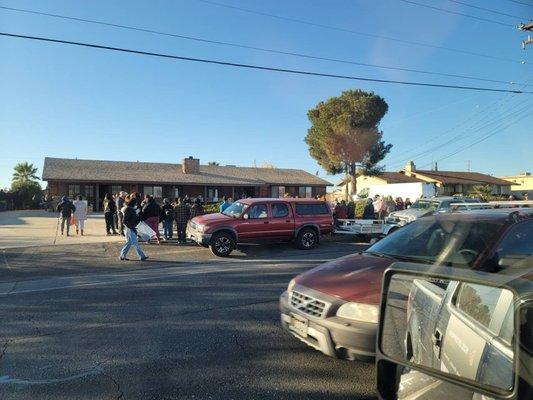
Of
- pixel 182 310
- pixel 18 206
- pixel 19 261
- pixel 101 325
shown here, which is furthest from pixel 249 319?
pixel 18 206

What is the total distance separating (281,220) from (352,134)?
99.3 feet

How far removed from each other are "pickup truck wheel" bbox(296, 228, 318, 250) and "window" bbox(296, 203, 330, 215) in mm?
593

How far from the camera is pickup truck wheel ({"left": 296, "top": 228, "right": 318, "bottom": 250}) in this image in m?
14.6

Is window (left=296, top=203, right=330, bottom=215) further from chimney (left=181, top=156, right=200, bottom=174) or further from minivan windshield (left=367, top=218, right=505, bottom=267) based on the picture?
chimney (left=181, top=156, right=200, bottom=174)

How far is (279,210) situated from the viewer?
14344mm

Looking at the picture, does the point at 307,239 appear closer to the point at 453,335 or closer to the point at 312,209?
the point at 312,209

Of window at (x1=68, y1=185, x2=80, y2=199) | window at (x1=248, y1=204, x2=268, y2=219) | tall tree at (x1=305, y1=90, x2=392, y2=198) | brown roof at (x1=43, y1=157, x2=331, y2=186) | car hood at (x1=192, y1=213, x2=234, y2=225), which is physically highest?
tall tree at (x1=305, y1=90, x2=392, y2=198)

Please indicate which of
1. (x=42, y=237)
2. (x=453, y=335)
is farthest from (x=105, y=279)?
(x=42, y=237)

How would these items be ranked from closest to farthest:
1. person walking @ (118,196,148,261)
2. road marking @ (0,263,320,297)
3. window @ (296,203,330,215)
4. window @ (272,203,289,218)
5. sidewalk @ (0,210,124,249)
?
road marking @ (0,263,320,297) < person walking @ (118,196,148,261) < window @ (272,203,289,218) < window @ (296,203,330,215) < sidewalk @ (0,210,124,249)

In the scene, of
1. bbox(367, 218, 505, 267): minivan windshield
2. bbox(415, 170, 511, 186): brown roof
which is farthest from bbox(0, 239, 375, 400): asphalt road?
bbox(415, 170, 511, 186): brown roof

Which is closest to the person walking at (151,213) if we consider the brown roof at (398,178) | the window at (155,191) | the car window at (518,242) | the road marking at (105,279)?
the road marking at (105,279)

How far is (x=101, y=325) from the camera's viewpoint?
19.8 ft

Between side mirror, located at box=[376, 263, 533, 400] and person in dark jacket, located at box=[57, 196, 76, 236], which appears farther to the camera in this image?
person in dark jacket, located at box=[57, 196, 76, 236]

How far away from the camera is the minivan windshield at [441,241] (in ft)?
14.7
